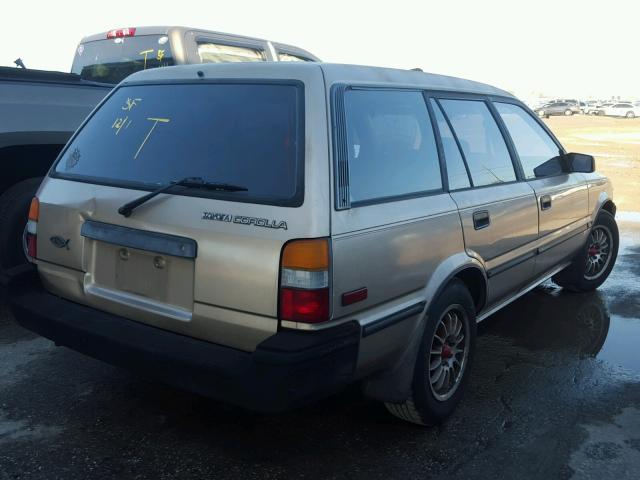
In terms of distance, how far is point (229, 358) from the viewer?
98.7 inches

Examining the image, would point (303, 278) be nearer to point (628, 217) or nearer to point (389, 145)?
point (389, 145)

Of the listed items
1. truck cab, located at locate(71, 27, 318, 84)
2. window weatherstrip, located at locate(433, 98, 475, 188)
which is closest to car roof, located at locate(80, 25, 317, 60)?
truck cab, located at locate(71, 27, 318, 84)

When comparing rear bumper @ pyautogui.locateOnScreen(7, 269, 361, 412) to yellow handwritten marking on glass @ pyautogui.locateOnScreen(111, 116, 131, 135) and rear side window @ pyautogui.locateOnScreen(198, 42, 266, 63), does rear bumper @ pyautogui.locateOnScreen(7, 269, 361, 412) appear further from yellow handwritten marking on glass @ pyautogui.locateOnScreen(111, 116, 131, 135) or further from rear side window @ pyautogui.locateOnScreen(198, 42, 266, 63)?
rear side window @ pyautogui.locateOnScreen(198, 42, 266, 63)

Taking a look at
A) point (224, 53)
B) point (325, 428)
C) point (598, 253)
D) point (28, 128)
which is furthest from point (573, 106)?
point (325, 428)

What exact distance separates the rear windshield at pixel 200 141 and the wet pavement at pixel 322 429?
1211 millimetres

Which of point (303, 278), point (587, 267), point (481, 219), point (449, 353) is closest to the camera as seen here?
point (303, 278)

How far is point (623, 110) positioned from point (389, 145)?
57753mm

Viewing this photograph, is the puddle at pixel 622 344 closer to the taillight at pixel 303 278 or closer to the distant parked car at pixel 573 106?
the taillight at pixel 303 278

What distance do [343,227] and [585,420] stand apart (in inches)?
72.0

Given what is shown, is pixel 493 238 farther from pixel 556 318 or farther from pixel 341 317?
pixel 556 318

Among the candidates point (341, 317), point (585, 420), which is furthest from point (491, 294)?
point (341, 317)

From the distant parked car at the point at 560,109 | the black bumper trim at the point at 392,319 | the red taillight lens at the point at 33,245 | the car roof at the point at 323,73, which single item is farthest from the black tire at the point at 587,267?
the distant parked car at the point at 560,109

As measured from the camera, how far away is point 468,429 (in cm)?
324

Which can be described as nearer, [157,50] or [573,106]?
[157,50]
